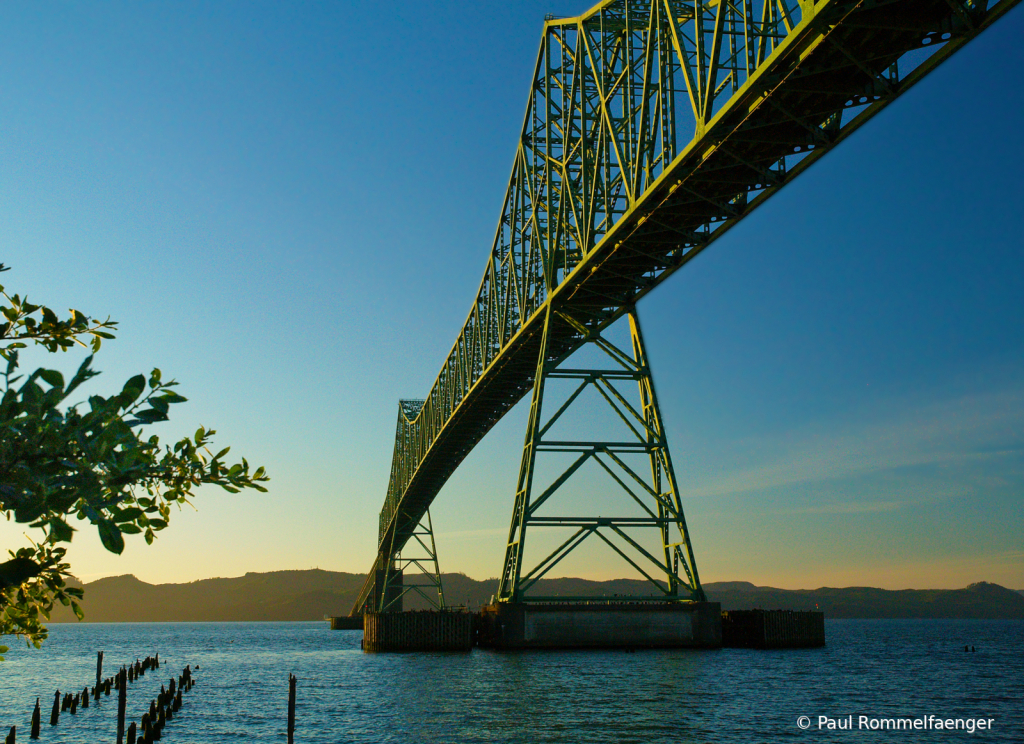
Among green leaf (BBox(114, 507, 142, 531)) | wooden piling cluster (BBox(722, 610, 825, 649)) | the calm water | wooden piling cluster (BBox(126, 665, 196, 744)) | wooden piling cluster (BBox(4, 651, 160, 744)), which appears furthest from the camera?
wooden piling cluster (BBox(722, 610, 825, 649))

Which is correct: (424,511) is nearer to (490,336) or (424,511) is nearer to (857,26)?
(490,336)

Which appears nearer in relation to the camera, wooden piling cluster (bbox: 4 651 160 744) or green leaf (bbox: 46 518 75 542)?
green leaf (bbox: 46 518 75 542)

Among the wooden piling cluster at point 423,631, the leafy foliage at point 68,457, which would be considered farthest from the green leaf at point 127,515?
the wooden piling cluster at point 423,631

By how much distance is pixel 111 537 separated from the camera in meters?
4.51

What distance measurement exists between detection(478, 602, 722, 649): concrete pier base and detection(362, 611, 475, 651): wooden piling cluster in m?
10.4

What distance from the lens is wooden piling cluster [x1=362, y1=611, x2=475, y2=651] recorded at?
49.1 meters

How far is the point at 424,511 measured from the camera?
91.1 meters

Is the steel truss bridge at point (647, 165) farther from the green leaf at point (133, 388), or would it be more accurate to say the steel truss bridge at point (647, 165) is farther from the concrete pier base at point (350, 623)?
the concrete pier base at point (350, 623)

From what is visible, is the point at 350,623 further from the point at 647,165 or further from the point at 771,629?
the point at 647,165

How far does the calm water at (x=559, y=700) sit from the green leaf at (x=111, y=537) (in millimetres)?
20251

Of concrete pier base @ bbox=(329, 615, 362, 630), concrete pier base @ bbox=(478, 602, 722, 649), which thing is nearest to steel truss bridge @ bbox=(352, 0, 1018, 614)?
concrete pier base @ bbox=(478, 602, 722, 649)

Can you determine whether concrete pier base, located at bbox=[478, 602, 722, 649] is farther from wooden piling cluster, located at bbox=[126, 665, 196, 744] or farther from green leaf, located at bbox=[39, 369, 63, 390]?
green leaf, located at bbox=[39, 369, 63, 390]

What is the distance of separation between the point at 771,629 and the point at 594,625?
15675 millimetres

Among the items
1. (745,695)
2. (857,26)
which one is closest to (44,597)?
(857,26)
